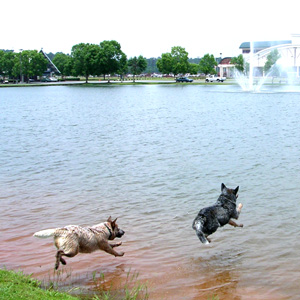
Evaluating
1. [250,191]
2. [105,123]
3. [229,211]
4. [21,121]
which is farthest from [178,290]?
[21,121]

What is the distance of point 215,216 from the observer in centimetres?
917

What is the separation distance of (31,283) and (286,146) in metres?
18.6

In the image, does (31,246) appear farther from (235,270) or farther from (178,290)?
(235,270)

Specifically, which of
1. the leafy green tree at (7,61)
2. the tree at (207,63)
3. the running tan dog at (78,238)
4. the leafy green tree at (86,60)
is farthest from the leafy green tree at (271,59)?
the running tan dog at (78,238)

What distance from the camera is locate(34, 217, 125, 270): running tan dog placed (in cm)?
795

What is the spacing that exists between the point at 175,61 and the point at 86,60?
89.6ft

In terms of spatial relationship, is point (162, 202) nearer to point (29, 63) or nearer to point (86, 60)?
point (86, 60)

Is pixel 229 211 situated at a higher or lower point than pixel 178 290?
higher

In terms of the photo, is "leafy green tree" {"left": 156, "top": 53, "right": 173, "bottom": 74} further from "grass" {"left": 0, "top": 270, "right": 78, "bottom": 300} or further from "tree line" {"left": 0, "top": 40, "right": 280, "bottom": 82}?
"grass" {"left": 0, "top": 270, "right": 78, "bottom": 300}

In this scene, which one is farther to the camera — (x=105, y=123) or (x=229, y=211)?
(x=105, y=123)

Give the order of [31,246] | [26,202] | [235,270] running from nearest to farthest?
1. [235,270]
2. [31,246]
3. [26,202]

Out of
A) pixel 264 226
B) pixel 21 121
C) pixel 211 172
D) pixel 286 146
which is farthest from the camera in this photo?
pixel 21 121

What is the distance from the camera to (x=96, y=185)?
639 inches

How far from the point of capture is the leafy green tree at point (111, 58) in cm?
13388
